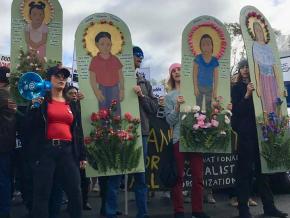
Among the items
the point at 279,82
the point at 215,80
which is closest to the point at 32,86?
the point at 215,80

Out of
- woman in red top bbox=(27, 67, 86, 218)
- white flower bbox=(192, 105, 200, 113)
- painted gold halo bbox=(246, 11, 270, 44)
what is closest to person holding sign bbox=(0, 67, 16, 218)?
woman in red top bbox=(27, 67, 86, 218)

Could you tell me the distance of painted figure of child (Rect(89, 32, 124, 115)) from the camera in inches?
212

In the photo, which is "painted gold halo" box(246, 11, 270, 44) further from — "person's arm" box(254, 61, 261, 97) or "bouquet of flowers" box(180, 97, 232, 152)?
"bouquet of flowers" box(180, 97, 232, 152)

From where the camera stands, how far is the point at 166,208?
643 centimetres

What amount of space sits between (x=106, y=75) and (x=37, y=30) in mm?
1042

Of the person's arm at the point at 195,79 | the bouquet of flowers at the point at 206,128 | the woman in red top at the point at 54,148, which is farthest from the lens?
the person's arm at the point at 195,79

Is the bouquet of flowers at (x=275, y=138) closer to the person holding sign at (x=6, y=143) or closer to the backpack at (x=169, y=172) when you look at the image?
the backpack at (x=169, y=172)

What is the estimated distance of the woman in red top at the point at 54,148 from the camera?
4266 millimetres

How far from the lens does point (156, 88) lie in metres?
12.7

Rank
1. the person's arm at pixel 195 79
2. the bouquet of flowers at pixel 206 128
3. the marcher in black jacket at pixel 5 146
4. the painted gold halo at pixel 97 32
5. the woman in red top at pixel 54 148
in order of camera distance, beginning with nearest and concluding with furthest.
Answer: the woman in red top at pixel 54 148 < the marcher in black jacket at pixel 5 146 < the bouquet of flowers at pixel 206 128 < the painted gold halo at pixel 97 32 < the person's arm at pixel 195 79

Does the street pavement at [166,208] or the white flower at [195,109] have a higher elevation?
the white flower at [195,109]

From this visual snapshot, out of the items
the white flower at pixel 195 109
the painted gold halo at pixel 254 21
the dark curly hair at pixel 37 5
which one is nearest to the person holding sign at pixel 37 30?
the dark curly hair at pixel 37 5

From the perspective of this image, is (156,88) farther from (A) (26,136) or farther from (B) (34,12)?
(A) (26,136)

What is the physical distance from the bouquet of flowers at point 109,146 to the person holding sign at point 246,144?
132 centimetres
